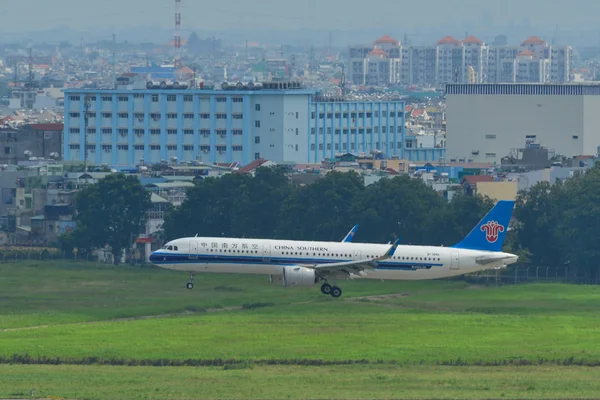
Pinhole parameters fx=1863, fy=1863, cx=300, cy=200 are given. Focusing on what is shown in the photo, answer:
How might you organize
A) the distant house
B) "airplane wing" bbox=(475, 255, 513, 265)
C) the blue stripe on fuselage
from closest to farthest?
1. the blue stripe on fuselage
2. "airplane wing" bbox=(475, 255, 513, 265)
3. the distant house

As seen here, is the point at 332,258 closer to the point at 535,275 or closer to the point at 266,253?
the point at 266,253

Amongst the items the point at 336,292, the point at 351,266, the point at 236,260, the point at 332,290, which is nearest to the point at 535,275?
the point at 336,292

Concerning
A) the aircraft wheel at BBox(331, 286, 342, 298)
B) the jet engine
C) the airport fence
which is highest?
the jet engine

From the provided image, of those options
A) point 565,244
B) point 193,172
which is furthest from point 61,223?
point 565,244

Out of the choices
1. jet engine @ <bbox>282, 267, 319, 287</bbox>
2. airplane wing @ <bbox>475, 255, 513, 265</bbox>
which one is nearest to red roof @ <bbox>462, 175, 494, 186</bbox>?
airplane wing @ <bbox>475, 255, 513, 265</bbox>

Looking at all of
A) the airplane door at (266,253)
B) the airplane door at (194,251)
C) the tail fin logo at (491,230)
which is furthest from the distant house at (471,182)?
the airplane door at (194,251)

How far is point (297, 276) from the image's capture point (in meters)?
104

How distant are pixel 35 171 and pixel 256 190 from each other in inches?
1687

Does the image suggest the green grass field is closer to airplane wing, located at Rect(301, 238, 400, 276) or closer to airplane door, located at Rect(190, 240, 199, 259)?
airplane wing, located at Rect(301, 238, 400, 276)

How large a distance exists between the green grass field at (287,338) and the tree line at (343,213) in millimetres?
14522

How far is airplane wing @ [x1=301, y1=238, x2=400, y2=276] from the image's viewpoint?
104 metres

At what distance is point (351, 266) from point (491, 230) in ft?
30.2

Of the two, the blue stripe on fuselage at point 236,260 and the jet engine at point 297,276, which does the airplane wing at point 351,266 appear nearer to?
the blue stripe on fuselage at point 236,260

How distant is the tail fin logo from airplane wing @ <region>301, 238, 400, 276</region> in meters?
6.18
